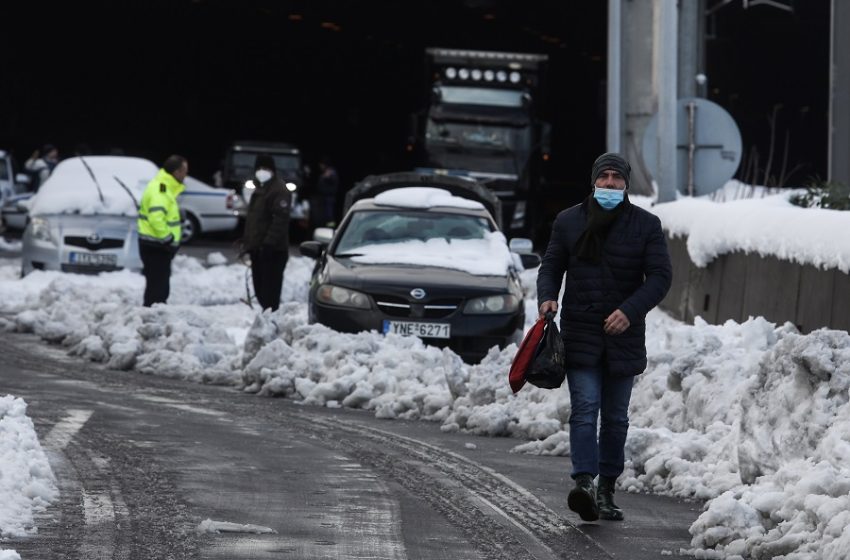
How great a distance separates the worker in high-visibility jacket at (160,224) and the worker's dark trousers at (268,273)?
863 millimetres

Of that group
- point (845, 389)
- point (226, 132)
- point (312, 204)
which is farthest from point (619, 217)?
point (226, 132)

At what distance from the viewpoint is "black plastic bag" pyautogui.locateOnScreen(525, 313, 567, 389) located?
27.6 ft

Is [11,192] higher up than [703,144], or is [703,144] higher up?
[703,144]

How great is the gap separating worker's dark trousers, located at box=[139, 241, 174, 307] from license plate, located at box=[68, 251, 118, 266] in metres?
3.90

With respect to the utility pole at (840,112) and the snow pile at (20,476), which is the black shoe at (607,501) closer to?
the snow pile at (20,476)

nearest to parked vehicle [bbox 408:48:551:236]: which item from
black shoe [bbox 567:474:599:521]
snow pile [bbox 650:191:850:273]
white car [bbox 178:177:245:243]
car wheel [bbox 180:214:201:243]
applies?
white car [bbox 178:177:245:243]

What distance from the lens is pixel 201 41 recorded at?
6256 cm

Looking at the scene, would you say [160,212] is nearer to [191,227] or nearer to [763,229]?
[763,229]

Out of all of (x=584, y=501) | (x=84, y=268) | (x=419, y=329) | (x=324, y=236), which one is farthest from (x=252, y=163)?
(x=584, y=501)

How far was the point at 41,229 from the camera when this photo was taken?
22.6m

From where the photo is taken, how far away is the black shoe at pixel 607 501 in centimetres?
854

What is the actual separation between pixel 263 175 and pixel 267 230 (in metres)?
0.55

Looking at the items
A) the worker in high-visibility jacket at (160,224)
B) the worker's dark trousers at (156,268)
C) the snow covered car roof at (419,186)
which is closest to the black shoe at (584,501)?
the worker in high-visibility jacket at (160,224)

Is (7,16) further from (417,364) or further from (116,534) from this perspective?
(116,534)
